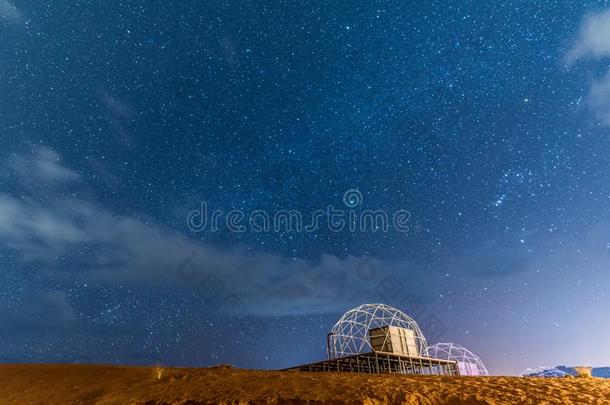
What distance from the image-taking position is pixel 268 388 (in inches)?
528

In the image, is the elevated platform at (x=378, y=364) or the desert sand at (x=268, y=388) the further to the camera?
the elevated platform at (x=378, y=364)

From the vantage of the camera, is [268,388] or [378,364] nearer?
[268,388]

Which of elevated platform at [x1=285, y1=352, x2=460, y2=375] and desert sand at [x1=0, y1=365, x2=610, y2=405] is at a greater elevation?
elevated platform at [x1=285, y1=352, x2=460, y2=375]

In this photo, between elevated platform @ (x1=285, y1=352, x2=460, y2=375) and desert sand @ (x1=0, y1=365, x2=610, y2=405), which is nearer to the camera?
desert sand @ (x1=0, y1=365, x2=610, y2=405)

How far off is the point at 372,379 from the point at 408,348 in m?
17.4

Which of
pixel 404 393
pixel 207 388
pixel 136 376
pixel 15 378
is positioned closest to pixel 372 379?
pixel 404 393

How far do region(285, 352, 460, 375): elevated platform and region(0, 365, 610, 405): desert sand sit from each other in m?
13.7

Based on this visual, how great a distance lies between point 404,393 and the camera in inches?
481

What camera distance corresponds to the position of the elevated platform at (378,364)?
2877cm

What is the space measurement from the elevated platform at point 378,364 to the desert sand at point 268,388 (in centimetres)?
1374

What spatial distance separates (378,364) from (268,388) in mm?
19448

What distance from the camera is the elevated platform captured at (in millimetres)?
28766

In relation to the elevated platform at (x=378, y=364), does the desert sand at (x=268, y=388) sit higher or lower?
lower

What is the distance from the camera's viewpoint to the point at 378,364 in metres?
30.4
